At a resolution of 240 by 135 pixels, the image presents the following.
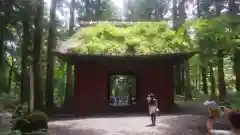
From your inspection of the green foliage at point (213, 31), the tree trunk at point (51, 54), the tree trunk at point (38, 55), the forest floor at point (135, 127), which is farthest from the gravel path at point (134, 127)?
the tree trunk at point (51, 54)

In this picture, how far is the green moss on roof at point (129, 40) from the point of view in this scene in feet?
44.8

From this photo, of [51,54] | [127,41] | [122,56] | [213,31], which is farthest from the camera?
[51,54]

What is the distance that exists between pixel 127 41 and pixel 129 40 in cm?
14

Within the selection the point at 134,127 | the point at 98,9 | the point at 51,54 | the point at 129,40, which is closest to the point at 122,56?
the point at 129,40

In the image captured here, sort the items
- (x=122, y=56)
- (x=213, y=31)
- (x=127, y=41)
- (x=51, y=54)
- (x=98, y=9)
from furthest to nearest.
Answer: (x=98, y=9)
(x=51, y=54)
(x=127, y=41)
(x=122, y=56)
(x=213, y=31)

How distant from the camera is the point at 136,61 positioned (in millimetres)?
14852

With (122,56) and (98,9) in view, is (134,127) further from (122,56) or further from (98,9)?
(98,9)

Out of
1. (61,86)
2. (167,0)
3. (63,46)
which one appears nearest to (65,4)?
(63,46)

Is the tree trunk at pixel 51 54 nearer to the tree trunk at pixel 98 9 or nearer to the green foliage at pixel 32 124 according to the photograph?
the green foliage at pixel 32 124

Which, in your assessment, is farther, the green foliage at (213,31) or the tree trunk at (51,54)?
the tree trunk at (51,54)

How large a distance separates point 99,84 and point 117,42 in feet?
8.05

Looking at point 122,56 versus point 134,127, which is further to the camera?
point 122,56

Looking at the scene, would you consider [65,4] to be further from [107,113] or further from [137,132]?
[137,132]

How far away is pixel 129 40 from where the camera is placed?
1442 cm
